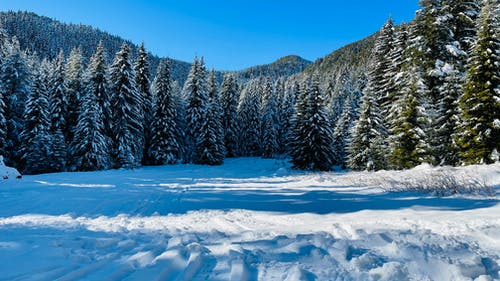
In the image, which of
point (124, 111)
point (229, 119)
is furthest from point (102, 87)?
point (229, 119)

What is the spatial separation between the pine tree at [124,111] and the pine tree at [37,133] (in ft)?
20.2

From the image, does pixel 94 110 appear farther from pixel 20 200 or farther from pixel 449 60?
pixel 449 60

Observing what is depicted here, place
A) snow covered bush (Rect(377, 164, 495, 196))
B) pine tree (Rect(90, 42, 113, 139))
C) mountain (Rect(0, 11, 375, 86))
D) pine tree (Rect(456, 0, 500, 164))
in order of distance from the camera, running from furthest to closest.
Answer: mountain (Rect(0, 11, 375, 86)), pine tree (Rect(90, 42, 113, 139)), pine tree (Rect(456, 0, 500, 164)), snow covered bush (Rect(377, 164, 495, 196))

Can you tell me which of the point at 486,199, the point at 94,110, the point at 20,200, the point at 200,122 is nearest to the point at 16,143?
the point at 94,110

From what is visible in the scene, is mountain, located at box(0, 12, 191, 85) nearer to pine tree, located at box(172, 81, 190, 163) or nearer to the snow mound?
pine tree, located at box(172, 81, 190, 163)

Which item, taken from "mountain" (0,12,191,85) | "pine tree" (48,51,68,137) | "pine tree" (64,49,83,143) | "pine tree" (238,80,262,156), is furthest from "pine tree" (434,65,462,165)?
"mountain" (0,12,191,85)

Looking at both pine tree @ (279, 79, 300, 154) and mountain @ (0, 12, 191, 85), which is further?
mountain @ (0, 12, 191, 85)

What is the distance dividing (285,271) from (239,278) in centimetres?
59

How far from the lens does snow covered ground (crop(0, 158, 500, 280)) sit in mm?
3615

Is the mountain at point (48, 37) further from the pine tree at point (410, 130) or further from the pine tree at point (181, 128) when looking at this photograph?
the pine tree at point (410, 130)

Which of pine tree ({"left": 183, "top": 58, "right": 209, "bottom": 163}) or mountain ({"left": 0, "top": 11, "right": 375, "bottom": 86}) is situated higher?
mountain ({"left": 0, "top": 11, "right": 375, "bottom": 86})

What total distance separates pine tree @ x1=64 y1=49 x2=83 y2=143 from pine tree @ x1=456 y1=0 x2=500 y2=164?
3495 cm

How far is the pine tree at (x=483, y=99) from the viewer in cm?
1599

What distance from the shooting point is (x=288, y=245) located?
460cm
